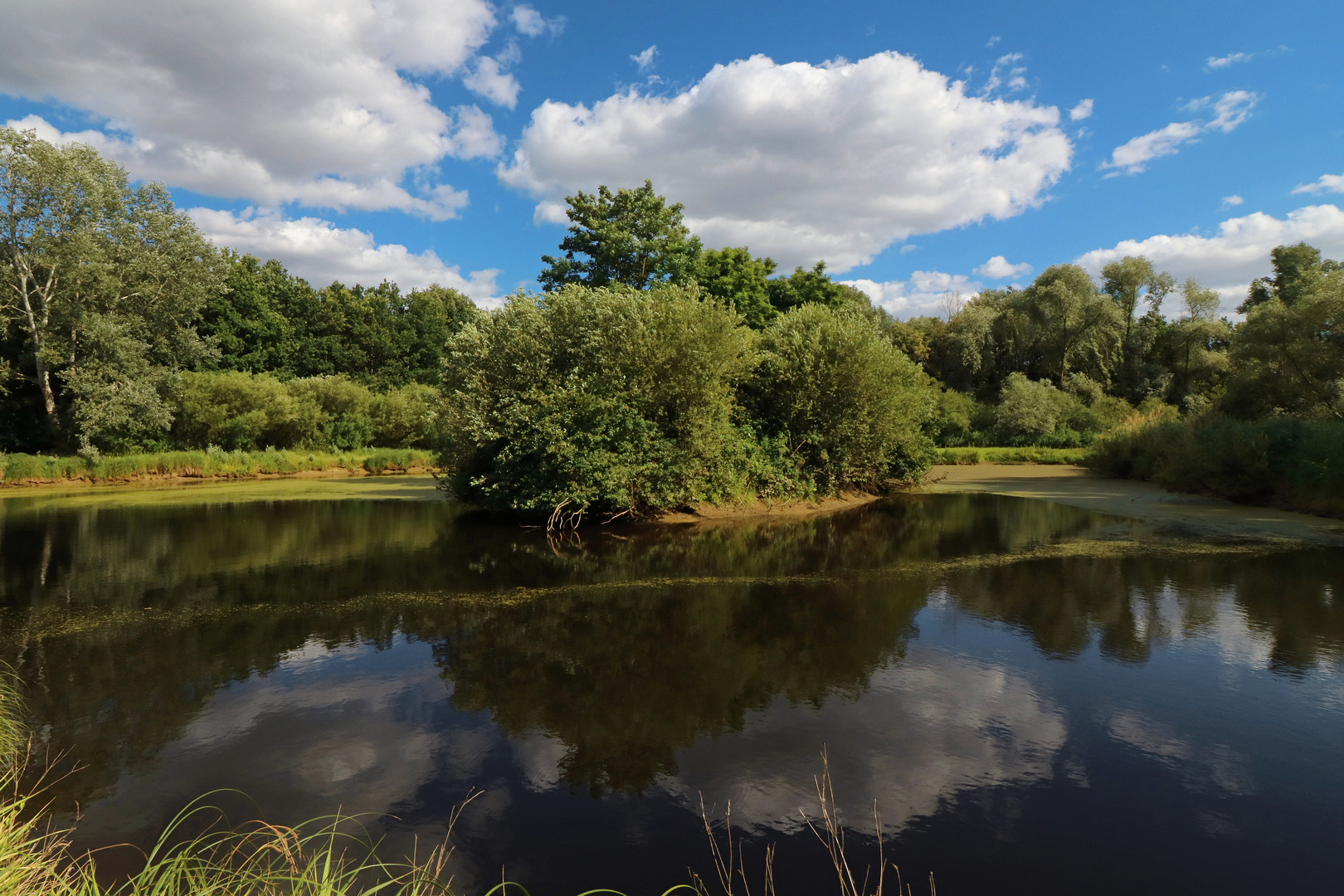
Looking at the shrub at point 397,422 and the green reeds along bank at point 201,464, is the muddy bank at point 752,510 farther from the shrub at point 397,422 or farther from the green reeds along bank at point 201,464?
the shrub at point 397,422

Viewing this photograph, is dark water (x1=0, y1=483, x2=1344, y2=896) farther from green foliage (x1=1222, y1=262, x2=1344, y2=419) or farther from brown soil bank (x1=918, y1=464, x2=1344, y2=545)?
green foliage (x1=1222, y1=262, x2=1344, y2=419)

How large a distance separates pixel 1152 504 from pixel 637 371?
18.6 metres

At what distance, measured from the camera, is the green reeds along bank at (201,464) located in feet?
105

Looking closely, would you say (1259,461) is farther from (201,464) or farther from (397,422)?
(201,464)

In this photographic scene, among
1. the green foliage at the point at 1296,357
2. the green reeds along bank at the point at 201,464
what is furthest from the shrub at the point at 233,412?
the green foliage at the point at 1296,357

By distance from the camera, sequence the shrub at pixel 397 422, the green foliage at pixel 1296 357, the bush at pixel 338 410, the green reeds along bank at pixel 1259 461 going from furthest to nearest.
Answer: the shrub at pixel 397 422
the bush at pixel 338 410
the green foliage at pixel 1296 357
the green reeds along bank at pixel 1259 461

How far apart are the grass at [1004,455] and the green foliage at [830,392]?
1803 centimetres

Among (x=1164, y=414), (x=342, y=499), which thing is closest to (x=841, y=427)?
(x=342, y=499)

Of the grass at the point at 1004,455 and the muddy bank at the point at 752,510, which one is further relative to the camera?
the grass at the point at 1004,455

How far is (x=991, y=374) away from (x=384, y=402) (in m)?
45.9

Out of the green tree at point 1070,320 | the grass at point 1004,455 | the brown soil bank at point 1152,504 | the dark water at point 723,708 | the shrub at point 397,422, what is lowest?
the dark water at point 723,708

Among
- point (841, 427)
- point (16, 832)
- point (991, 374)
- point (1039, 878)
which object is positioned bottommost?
point (1039, 878)

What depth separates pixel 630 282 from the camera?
3722cm

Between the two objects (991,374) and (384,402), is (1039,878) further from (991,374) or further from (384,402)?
(991,374)
